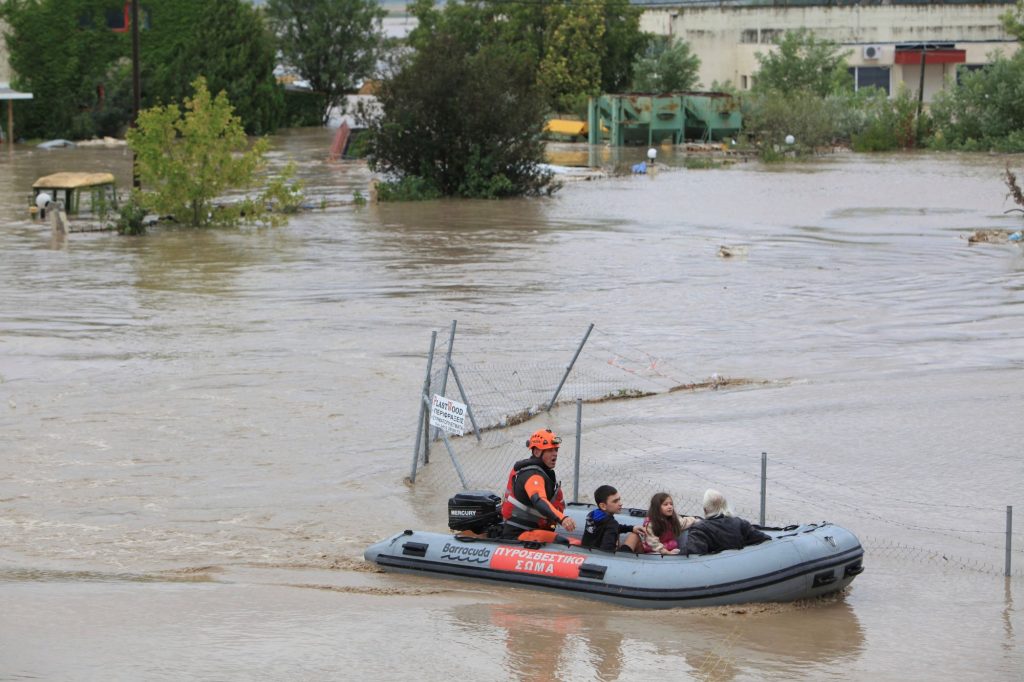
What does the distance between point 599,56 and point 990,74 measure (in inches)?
771

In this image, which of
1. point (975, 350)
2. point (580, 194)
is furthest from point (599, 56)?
point (975, 350)

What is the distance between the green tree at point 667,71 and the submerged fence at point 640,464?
171ft

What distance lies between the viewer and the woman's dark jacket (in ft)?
36.8

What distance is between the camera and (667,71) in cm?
7106

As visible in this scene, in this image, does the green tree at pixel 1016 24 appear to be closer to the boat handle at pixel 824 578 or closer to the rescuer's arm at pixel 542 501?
the boat handle at pixel 824 578

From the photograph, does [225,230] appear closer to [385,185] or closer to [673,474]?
[385,185]

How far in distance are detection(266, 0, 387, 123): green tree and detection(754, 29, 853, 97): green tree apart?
1985cm

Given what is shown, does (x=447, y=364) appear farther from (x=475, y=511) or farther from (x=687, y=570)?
(x=687, y=570)

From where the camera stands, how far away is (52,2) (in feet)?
200

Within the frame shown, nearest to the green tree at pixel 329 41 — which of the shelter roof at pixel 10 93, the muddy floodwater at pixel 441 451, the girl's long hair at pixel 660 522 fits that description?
the shelter roof at pixel 10 93

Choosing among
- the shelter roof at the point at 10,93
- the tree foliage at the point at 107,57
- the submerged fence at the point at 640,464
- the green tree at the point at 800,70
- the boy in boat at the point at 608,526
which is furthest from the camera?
the green tree at the point at 800,70

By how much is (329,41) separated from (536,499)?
2625 inches

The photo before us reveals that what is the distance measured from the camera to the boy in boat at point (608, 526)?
37.4ft

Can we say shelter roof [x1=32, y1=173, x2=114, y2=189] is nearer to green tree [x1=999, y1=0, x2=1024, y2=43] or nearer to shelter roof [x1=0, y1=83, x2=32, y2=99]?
shelter roof [x1=0, y1=83, x2=32, y2=99]
